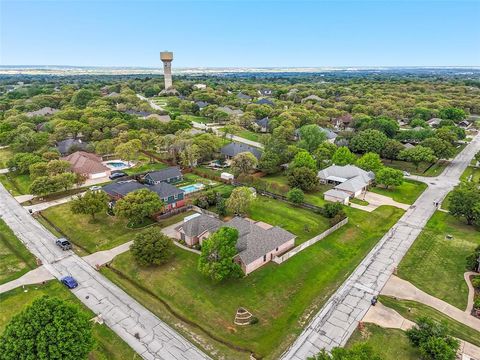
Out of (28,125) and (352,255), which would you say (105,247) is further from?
(28,125)

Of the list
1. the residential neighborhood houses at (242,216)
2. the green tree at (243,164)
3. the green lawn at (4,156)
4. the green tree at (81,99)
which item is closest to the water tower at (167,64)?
the green tree at (81,99)

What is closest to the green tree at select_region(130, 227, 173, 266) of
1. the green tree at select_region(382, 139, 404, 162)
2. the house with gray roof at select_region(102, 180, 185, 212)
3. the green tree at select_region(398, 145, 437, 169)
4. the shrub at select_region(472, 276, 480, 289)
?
the house with gray roof at select_region(102, 180, 185, 212)

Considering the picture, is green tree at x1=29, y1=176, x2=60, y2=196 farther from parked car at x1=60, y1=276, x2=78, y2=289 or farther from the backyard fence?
the backyard fence

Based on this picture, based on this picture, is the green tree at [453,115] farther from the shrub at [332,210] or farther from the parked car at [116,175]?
the parked car at [116,175]

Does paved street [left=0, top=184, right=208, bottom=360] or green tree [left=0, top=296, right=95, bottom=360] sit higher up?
green tree [left=0, top=296, right=95, bottom=360]

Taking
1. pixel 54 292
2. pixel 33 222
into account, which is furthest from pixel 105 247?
pixel 33 222

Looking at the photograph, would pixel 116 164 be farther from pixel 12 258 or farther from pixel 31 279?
pixel 31 279

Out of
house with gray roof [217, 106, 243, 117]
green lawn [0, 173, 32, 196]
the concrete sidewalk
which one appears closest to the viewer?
the concrete sidewalk
